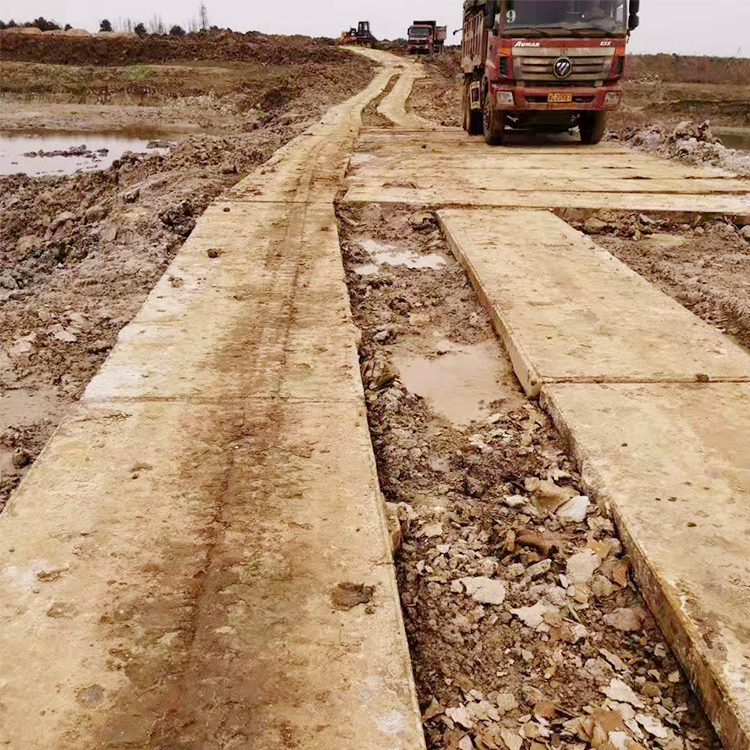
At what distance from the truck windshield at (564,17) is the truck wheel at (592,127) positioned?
1.50m

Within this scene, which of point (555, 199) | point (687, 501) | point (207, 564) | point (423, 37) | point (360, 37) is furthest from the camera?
point (360, 37)

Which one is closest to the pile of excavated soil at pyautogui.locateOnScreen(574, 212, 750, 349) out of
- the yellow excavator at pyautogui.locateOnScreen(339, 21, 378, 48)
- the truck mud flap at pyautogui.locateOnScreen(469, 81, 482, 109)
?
the truck mud flap at pyautogui.locateOnScreen(469, 81, 482, 109)

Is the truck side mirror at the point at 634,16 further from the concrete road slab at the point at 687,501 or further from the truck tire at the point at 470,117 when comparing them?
the concrete road slab at the point at 687,501

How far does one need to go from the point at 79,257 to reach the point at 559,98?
25.3 ft

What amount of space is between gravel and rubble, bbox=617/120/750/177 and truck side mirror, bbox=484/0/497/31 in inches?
138

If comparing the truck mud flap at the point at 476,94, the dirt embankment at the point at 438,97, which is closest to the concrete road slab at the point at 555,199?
the truck mud flap at the point at 476,94

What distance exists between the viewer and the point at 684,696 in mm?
2107

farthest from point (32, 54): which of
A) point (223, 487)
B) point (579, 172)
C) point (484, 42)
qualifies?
point (223, 487)

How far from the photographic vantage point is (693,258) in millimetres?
6488

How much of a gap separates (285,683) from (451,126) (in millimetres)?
16075

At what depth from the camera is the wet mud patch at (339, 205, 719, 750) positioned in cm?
204

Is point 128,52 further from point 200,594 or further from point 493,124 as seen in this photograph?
point 200,594

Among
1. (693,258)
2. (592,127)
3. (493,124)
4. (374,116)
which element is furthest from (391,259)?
(374,116)

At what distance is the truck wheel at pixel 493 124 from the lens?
39.9ft
